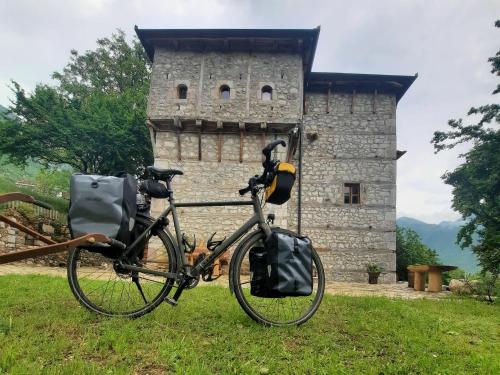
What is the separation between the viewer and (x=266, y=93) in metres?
12.2

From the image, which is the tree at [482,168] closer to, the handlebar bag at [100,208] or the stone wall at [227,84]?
the stone wall at [227,84]

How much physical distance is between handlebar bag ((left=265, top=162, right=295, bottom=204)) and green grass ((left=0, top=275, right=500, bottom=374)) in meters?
1.04

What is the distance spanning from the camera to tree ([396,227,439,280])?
14.8 m

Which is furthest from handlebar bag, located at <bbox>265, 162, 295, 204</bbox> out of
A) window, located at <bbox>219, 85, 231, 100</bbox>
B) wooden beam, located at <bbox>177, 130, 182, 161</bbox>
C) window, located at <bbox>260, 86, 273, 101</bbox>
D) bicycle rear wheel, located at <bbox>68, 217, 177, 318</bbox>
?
window, located at <bbox>219, 85, 231, 100</bbox>

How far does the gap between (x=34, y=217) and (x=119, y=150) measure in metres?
4.97

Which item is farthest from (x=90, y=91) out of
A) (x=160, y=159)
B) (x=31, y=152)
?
(x=160, y=159)

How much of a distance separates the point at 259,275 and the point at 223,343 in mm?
655

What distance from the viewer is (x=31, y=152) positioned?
49.4 ft

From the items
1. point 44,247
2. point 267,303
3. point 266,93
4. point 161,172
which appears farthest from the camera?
point 266,93

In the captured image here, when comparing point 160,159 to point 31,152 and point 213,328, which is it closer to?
point 31,152

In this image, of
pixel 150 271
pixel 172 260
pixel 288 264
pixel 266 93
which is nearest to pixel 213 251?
pixel 172 260

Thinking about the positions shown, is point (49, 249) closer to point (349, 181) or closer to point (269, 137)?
A: point (269, 137)

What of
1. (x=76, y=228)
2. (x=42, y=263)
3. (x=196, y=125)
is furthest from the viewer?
(x=196, y=125)

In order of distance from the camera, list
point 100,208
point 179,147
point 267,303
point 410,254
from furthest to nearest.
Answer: point 410,254 → point 179,147 → point 267,303 → point 100,208
